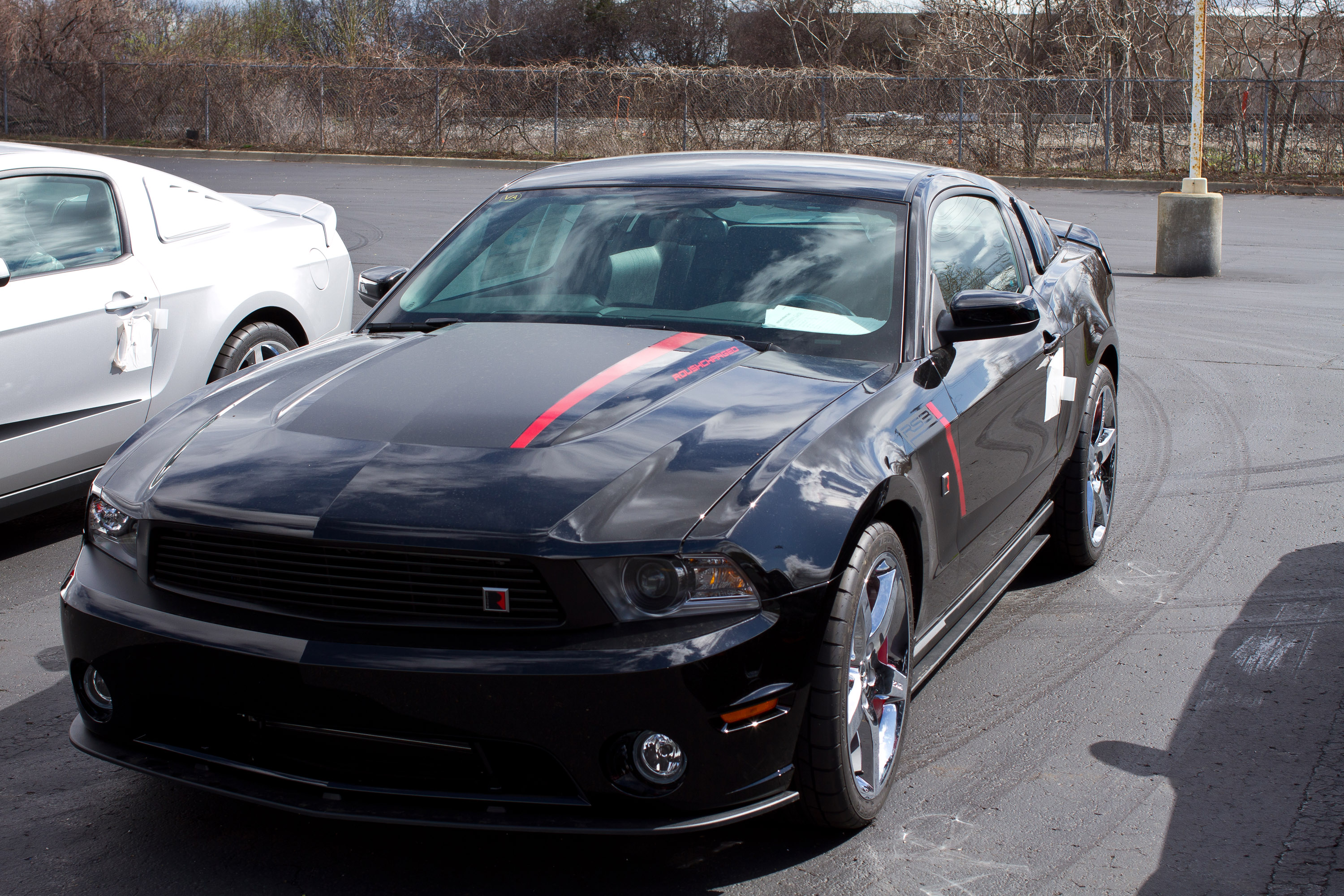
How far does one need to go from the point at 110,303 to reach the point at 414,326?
6.36ft

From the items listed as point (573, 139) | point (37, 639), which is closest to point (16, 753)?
point (37, 639)

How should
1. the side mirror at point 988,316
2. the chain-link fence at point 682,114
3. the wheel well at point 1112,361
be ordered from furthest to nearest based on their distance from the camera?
the chain-link fence at point 682,114 → the wheel well at point 1112,361 → the side mirror at point 988,316

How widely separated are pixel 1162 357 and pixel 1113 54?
867 inches

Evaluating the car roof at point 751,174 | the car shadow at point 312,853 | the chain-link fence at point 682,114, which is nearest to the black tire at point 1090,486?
the car roof at point 751,174

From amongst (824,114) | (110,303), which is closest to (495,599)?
(110,303)

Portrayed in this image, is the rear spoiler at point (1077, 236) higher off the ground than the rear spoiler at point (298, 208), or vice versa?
the rear spoiler at point (298, 208)

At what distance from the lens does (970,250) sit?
14.6ft

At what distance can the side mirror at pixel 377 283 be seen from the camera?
184 inches

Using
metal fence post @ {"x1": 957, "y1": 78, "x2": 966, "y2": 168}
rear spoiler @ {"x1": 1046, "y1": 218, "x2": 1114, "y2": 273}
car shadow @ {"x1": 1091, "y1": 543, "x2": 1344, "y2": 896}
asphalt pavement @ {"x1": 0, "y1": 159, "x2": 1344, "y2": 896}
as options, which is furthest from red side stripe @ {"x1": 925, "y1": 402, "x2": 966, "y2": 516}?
metal fence post @ {"x1": 957, "y1": 78, "x2": 966, "y2": 168}

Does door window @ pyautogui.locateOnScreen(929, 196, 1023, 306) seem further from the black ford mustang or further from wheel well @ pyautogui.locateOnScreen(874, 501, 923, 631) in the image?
wheel well @ pyautogui.locateOnScreen(874, 501, 923, 631)

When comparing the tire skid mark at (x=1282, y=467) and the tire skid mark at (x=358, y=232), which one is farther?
the tire skid mark at (x=358, y=232)

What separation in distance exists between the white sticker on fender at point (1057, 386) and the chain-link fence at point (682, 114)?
892 inches

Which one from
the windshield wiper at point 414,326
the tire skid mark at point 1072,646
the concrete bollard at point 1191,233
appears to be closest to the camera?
the tire skid mark at point 1072,646

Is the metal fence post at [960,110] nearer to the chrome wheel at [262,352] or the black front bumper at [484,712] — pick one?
the chrome wheel at [262,352]
